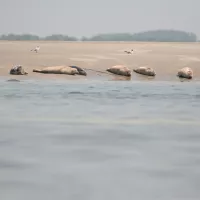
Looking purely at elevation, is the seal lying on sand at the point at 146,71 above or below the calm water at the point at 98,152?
below

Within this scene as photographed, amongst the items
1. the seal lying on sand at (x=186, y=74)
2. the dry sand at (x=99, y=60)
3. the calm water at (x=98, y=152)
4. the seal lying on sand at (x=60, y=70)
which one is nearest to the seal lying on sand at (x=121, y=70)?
the dry sand at (x=99, y=60)

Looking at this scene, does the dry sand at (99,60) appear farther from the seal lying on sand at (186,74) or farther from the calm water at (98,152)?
the calm water at (98,152)

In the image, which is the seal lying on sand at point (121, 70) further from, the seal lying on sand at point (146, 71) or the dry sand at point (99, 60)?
the seal lying on sand at point (146, 71)

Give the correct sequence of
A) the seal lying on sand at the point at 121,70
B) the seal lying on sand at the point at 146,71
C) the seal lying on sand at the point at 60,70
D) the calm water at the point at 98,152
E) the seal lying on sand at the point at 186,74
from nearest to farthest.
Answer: the calm water at the point at 98,152, the seal lying on sand at the point at 60,70, the seal lying on sand at the point at 121,70, the seal lying on sand at the point at 186,74, the seal lying on sand at the point at 146,71

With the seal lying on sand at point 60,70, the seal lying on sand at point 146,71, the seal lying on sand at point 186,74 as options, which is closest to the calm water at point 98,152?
the seal lying on sand at point 60,70

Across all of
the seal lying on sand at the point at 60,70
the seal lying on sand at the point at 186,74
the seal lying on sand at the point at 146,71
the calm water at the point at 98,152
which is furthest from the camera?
the seal lying on sand at the point at 146,71

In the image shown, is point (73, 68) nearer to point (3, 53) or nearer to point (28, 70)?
point (28, 70)

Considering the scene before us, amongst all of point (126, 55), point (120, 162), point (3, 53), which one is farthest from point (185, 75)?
point (120, 162)

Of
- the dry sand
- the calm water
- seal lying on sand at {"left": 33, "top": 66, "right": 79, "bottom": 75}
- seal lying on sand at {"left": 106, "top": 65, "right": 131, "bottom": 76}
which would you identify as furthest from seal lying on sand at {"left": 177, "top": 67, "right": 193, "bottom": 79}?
the calm water

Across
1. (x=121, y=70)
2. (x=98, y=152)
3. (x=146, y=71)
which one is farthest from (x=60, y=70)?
(x=98, y=152)

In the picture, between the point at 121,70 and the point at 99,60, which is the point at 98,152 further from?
the point at 99,60

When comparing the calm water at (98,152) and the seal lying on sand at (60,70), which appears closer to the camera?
the calm water at (98,152)

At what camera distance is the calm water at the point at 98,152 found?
9.23ft

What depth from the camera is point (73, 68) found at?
15625 mm
